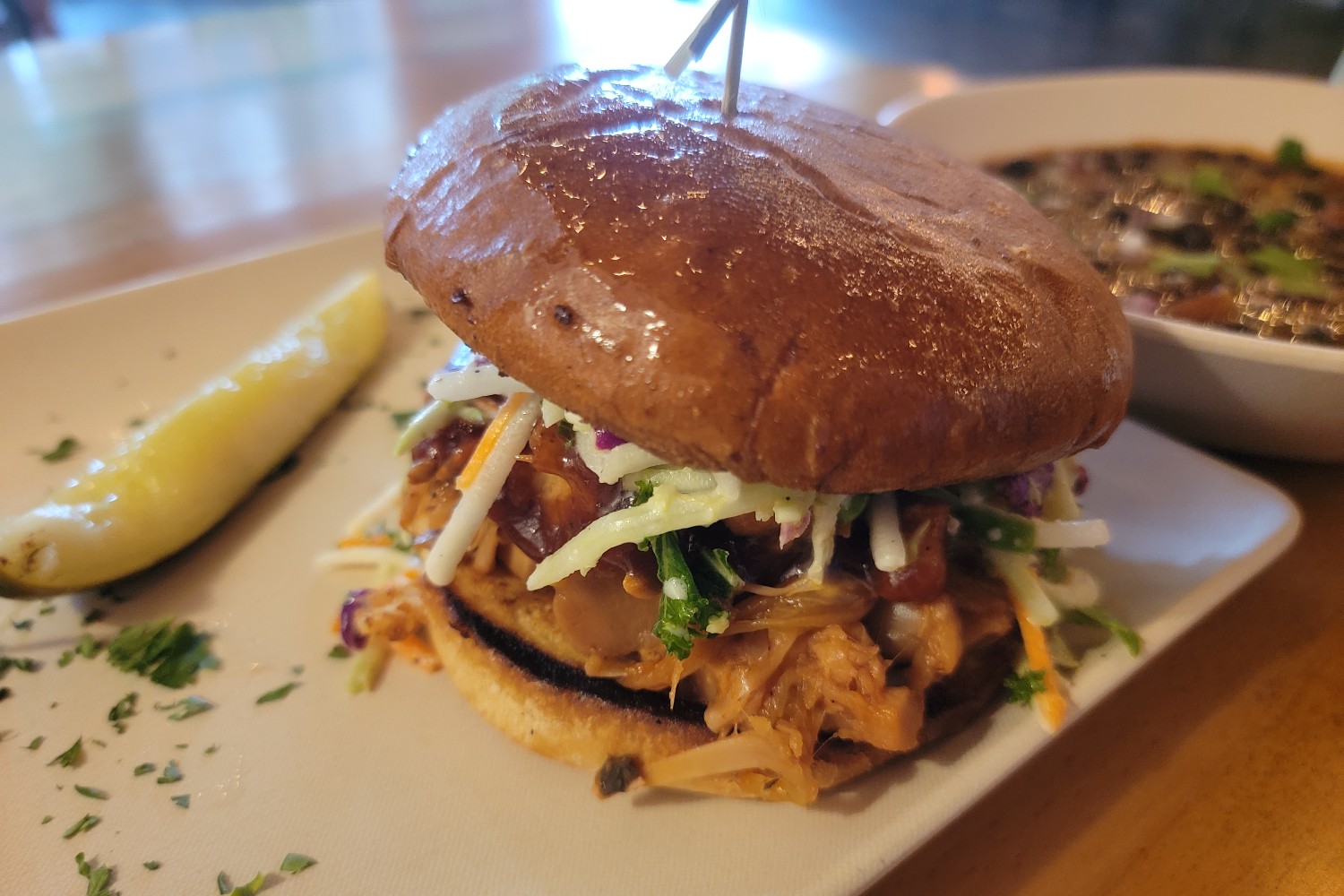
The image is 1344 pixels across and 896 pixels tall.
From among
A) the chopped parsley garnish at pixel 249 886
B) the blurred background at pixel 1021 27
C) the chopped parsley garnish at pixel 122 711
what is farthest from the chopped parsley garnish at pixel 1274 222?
the blurred background at pixel 1021 27

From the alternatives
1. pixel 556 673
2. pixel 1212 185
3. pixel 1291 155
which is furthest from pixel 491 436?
pixel 1291 155

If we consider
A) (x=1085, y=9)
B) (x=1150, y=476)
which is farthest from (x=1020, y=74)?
(x=1150, y=476)

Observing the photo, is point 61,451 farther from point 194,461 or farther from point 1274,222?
point 1274,222

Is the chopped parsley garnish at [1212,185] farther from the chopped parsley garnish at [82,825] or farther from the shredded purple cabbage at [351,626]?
the chopped parsley garnish at [82,825]

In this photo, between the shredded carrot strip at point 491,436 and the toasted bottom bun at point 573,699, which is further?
the shredded carrot strip at point 491,436

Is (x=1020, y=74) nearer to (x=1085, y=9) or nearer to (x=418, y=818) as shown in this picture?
(x=1085, y=9)
